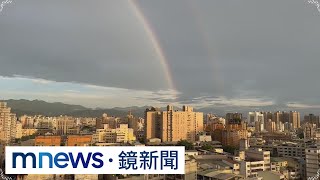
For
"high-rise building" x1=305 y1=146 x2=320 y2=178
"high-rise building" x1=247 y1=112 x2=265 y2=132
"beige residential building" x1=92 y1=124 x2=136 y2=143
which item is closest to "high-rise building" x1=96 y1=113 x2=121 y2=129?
"beige residential building" x1=92 y1=124 x2=136 y2=143

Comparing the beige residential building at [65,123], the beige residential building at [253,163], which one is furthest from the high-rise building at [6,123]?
the beige residential building at [253,163]

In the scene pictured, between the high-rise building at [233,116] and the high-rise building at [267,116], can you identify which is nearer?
the high-rise building at [233,116]

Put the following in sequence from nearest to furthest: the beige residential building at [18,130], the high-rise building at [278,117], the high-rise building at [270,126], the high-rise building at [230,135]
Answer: the beige residential building at [18,130] → the high-rise building at [230,135] → the high-rise building at [270,126] → the high-rise building at [278,117]

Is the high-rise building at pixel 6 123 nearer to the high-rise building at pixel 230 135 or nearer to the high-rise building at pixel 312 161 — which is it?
the high-rise building at pixel 230 135

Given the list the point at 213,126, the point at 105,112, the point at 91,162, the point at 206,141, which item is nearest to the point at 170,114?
the point at 206,141

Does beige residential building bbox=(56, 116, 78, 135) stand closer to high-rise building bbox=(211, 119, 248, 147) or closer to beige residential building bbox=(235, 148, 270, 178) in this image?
high-rise building bbox=(211, 119, 248, 147)

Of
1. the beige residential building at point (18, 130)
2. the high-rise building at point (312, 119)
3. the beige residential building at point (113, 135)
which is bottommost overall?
the beige residential building at point (113, 135)
